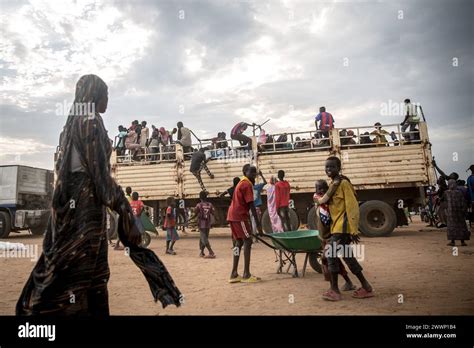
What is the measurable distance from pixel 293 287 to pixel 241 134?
6.04 meters

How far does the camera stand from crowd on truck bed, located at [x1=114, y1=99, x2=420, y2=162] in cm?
852

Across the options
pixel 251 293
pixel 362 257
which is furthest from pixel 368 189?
pixel 251 293

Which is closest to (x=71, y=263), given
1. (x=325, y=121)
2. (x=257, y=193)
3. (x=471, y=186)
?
Result: (x=257, y=193)

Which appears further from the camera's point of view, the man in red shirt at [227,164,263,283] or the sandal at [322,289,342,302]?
the man in red shirt at [227,164,263,283]

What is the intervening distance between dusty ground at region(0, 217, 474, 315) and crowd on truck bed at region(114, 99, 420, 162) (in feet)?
11.3

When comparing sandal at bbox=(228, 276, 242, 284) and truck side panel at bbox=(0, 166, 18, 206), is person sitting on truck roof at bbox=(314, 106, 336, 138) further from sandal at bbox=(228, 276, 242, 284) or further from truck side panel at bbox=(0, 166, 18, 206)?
truck side panel at bbox=(0, 166, 18, 206)

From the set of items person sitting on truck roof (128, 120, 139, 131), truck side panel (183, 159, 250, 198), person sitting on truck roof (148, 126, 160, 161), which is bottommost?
truck side panel (183, 159, 250, 198)

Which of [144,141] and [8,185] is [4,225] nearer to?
[8,185]

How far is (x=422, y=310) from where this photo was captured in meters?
2.80

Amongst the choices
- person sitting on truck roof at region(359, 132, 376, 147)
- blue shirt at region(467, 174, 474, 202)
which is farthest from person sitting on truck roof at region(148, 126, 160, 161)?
Result: blue shirt at region(467, 174, 474, 202)

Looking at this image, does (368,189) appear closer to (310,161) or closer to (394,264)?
(310,161)

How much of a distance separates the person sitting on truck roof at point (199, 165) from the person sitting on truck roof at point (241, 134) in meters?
1.08

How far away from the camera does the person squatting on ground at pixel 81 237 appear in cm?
175

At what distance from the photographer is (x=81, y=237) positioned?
1.80m
